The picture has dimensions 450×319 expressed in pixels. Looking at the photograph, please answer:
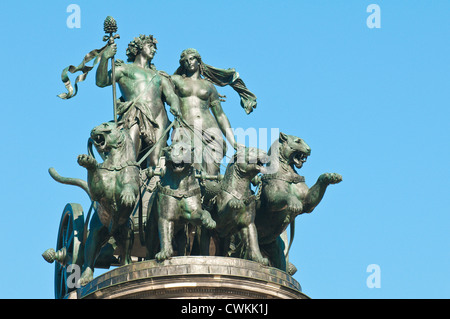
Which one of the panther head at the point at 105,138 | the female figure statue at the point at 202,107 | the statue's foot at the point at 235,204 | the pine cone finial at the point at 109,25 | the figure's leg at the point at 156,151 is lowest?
the statue's foot at the point at 235,204

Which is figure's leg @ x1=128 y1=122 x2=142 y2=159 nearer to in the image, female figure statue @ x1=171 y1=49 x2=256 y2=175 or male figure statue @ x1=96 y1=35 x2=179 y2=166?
male figure statue @ x1=96 y1=35 x2=179 y2=166

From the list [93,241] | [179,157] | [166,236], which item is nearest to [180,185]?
[179,157]

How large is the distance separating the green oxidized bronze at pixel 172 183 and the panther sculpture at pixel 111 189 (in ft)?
0.08

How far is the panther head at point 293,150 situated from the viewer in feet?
130

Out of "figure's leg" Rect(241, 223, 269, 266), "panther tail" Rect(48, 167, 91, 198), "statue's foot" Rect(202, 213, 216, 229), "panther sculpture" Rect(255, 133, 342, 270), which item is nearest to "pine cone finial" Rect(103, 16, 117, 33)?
"panther tail" Rect(48, 167, 91, 198)

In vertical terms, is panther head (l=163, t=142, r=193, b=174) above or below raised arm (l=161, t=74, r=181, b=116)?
below

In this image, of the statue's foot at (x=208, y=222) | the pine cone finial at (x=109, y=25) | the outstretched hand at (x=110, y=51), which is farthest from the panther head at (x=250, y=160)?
the pine cone finial at (x=109, y=25)

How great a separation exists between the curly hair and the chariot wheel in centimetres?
495

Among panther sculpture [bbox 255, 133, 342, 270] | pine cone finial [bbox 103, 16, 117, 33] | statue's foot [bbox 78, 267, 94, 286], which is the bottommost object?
statue's foot [bbox 78, 267, 94, 286]

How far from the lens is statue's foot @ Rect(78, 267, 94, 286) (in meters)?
38.0

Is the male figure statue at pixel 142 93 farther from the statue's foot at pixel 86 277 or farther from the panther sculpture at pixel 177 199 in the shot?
the statue's foot at pixel 86 277
